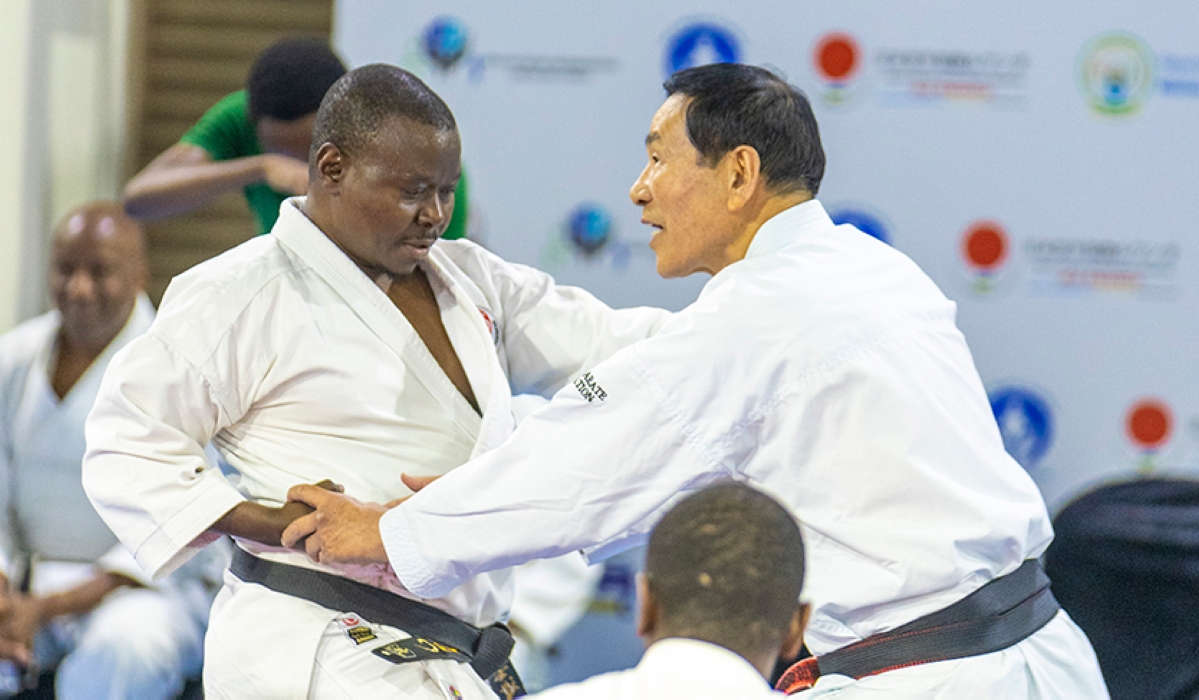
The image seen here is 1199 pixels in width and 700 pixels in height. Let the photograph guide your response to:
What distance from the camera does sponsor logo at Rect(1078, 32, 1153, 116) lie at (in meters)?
3.91

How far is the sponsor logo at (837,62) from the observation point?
155 inches

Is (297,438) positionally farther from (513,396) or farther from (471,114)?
(471,114)

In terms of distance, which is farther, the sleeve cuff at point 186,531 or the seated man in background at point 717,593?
the sleeve cuff at point 186,531

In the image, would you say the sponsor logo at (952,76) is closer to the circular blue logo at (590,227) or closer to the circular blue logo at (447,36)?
the circular blue logo at (590,227)

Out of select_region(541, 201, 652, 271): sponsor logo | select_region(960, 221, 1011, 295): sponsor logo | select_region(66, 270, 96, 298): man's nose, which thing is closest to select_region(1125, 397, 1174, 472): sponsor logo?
select_region(960, 221, 1011, 295): sponsor logo

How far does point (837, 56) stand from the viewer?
12.9 ft

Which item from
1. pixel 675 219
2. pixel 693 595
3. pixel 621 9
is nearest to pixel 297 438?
pixel 675 219

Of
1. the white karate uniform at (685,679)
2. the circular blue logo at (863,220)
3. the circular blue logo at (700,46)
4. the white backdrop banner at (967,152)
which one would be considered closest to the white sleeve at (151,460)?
Result: the white karate uniform at (685,679)

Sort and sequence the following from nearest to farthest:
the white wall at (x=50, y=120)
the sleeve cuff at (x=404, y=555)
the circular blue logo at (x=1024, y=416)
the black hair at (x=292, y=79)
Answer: the sleeve cuff at (x=404, y=555) < the black hair at (x=292, y=79) < the circular blue logo at (x=1024, y=416) < the white wall at (x=50, y=120)

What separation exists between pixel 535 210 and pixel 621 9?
26.3 inches

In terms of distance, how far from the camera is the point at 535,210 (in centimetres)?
403

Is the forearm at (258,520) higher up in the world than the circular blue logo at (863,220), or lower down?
lower down

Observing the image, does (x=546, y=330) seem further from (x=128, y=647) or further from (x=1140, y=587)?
(x=1140, y=587)

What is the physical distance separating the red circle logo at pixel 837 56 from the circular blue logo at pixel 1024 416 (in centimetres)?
108
